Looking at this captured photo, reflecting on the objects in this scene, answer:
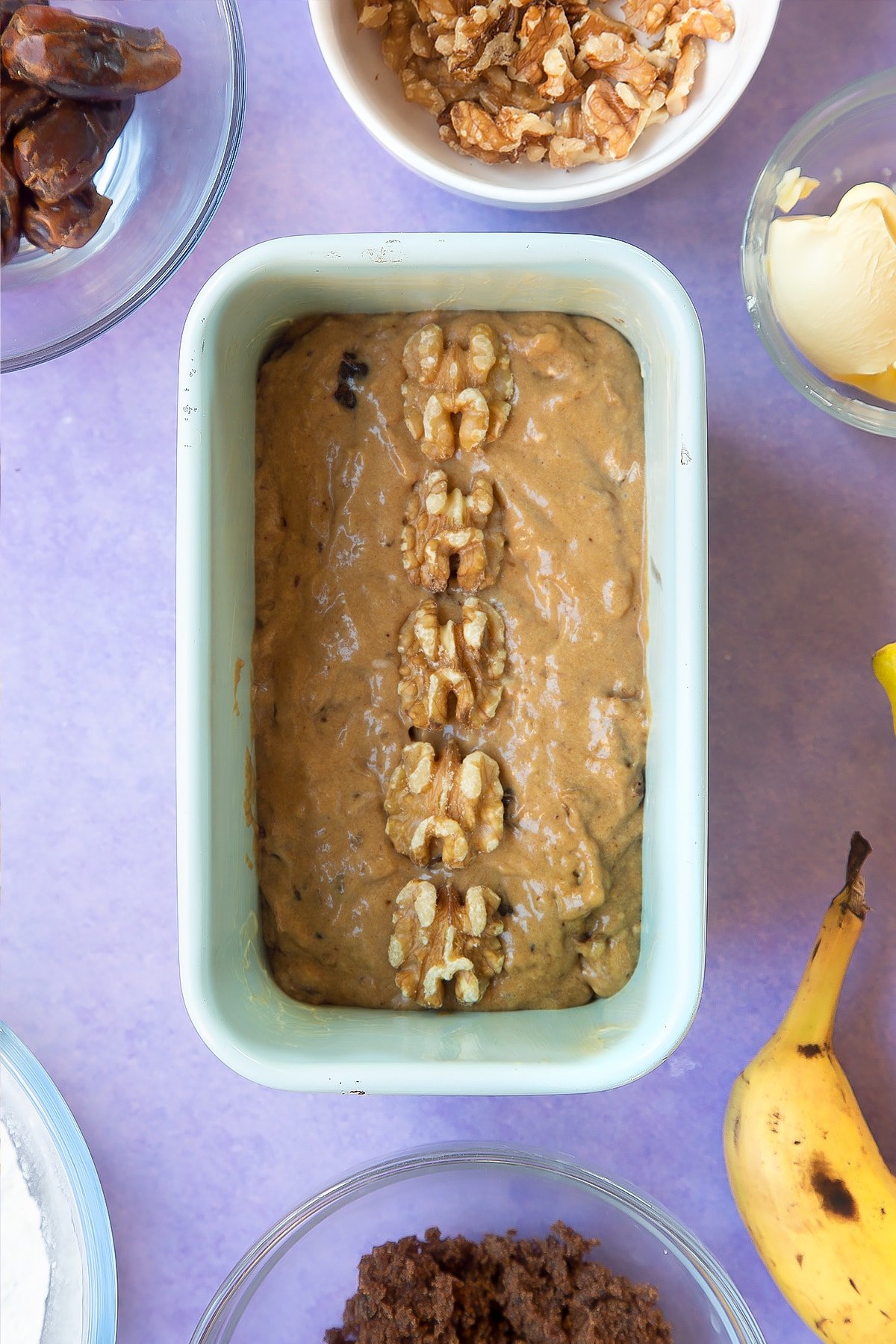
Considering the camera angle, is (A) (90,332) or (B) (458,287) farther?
(A) (90,332)

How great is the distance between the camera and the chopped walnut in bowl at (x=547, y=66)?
1011 mm

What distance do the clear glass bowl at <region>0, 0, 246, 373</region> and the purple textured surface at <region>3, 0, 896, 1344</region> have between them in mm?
66

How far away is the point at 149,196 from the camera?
1103mm

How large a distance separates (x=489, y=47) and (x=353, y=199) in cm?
20

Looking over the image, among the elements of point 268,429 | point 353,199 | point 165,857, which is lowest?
Result: point 165,857

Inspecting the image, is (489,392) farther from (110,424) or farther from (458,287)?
(110,424)

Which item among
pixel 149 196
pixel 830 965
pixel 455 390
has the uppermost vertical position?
pixel 149 196

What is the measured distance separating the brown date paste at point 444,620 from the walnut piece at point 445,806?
12mm

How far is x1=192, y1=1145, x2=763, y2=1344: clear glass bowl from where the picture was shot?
43.4 inches

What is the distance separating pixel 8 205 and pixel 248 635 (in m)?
0.43

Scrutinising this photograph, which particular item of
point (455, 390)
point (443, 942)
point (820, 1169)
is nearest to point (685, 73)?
point (455, 390)

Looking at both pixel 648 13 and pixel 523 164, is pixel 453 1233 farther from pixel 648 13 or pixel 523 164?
pixel 648 13

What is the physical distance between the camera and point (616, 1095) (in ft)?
3.82

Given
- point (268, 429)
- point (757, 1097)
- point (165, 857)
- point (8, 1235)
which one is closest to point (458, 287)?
point (268, 429)
